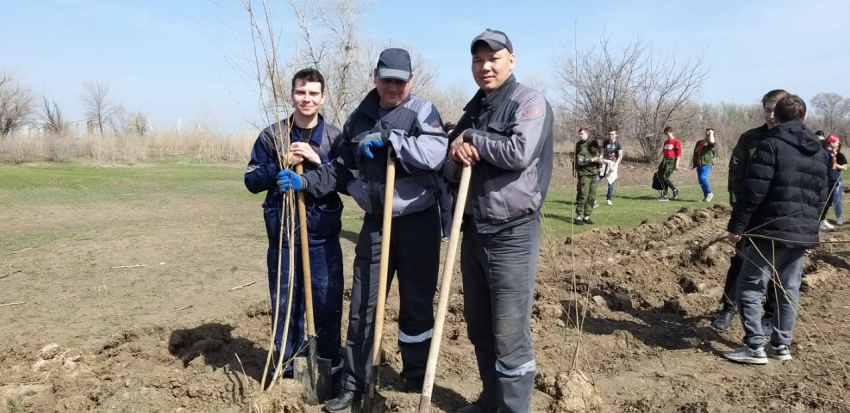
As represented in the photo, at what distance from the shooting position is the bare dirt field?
387 centimetres

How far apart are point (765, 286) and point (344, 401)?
3.27m

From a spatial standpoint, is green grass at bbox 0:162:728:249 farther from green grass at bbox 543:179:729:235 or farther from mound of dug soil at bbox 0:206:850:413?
mound of dug soil at bbox 0:206:850:413

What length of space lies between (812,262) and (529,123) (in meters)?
6.64

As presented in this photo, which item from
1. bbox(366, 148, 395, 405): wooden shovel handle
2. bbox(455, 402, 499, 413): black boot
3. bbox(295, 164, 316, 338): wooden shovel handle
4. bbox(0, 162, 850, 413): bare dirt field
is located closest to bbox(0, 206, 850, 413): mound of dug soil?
bbox(0, 162, 850, 413): bare dirt field

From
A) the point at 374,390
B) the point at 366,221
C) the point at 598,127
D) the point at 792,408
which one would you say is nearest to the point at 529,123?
the point at 366,221

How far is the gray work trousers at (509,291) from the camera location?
3.20 m

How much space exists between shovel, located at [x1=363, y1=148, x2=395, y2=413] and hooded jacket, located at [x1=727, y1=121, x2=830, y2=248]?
2.80 metres

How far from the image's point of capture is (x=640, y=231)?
10258mm

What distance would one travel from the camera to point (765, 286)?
4.74 m

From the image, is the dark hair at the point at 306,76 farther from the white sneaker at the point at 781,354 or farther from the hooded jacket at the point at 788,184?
the white sneaker at the point at 781,354

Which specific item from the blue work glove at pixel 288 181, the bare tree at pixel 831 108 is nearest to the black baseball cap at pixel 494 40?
the blue work glove at pixel 288 181

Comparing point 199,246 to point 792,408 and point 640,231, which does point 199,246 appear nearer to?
point 640,231

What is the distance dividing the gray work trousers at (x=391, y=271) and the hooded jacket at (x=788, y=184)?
2483 millimetres

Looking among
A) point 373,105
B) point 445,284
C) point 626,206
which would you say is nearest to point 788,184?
point 445,284
